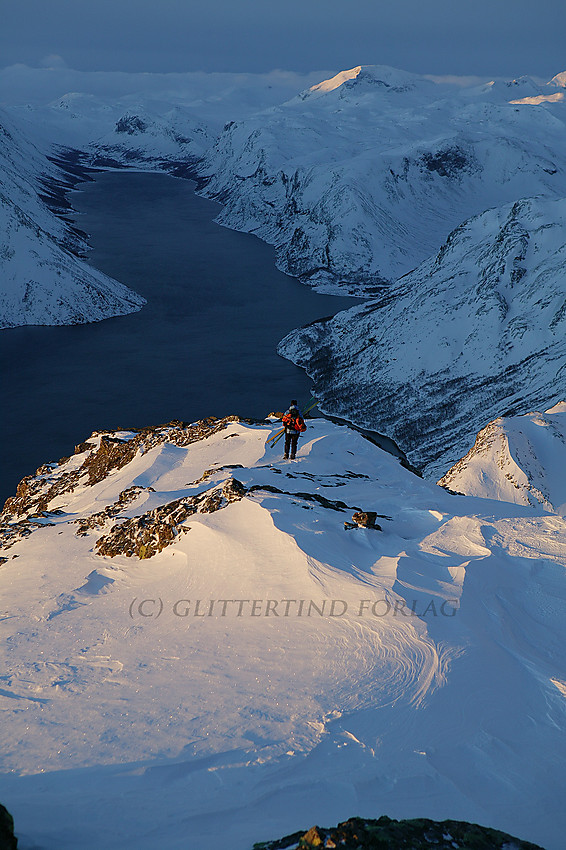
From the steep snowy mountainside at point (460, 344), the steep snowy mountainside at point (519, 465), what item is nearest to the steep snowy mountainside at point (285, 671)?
the steep snowy mountainside at point (519, 465)

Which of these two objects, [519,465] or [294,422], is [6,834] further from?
[519,465]

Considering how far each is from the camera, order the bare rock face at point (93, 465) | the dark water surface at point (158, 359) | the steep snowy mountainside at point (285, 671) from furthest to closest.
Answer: the dark water surface at point (158, 359) < the bare rock face at point (93, 465) < the steep snowy mountainside at point (285, 671)

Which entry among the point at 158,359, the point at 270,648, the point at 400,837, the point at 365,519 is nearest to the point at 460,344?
the point at 158,359

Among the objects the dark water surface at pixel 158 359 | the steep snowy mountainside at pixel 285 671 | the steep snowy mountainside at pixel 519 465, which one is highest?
the steep snowy mountainside at pixel 285 671

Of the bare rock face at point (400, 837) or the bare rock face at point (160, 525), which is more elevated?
the bare rock face at point (400, 837)

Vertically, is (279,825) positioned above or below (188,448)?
above

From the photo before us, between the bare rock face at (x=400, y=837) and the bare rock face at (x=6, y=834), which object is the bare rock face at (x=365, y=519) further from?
the bare rock face at (x=6, y=834)

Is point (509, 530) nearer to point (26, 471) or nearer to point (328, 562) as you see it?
point (328, 562)

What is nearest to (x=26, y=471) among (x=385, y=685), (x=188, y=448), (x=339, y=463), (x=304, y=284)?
(x=188, y=448)
